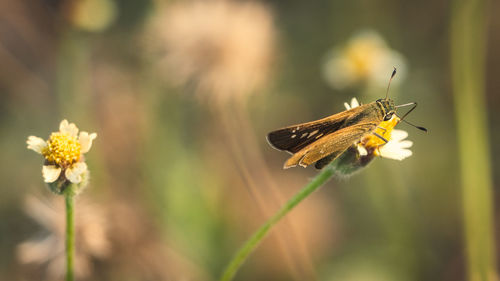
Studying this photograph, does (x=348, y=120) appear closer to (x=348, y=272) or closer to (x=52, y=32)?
(x=348, y=272)

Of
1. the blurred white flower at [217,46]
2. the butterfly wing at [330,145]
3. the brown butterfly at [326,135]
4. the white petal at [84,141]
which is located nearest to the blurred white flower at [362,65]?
the blurred white flower at [217,46]

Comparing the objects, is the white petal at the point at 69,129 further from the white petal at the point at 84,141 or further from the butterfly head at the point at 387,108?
the butterfly head at the point at 387,108

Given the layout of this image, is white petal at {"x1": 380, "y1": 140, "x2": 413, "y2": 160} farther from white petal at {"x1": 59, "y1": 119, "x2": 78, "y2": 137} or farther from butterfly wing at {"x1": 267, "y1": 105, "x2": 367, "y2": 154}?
white petal at {"x1": 59, "y1": 119, "x2": 78, "y2": 137}

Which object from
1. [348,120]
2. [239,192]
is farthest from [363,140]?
[239,192]

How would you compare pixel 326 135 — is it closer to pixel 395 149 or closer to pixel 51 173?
pixel 395 149

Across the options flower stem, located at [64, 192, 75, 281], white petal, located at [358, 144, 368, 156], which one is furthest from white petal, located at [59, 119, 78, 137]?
white petal, located at [358, 144, 368, 156]

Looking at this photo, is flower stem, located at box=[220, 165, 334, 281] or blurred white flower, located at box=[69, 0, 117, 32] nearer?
flower stem, located at box=[220, 165, 334, 281]
